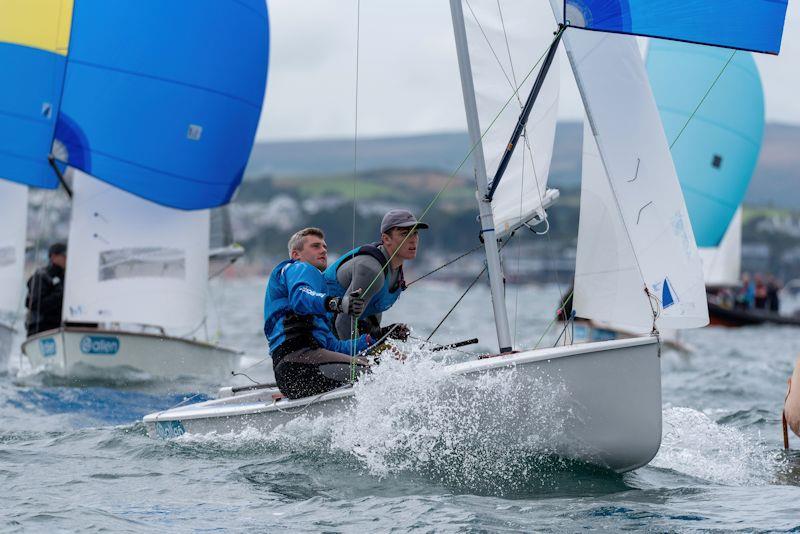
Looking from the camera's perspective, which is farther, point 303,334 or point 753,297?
point 753,297

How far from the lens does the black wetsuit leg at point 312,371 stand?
5492 mm

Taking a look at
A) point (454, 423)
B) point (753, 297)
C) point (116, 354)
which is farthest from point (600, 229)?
point (753, 297)

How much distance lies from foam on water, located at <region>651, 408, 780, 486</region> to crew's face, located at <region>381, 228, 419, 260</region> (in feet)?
5.22

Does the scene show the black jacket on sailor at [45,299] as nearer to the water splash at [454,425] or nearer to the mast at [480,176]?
the mast at [480,176]

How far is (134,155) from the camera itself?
33.1ft

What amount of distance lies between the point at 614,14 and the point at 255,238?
92.8 metres

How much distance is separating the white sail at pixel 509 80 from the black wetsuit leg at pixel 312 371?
1083 mm

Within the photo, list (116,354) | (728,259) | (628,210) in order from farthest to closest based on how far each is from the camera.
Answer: (728,259) → (116,354) → (628,210)

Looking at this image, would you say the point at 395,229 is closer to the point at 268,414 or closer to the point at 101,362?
the point at 268,414

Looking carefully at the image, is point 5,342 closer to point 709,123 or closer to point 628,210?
point 628,210

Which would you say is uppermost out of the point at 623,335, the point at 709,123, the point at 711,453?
the point at 709,123

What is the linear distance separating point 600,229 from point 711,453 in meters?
1.48

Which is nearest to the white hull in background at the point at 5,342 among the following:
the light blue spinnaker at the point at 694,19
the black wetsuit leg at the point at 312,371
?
the black wetsuit leg at the point at 312,371

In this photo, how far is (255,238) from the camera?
96750 millimetres
